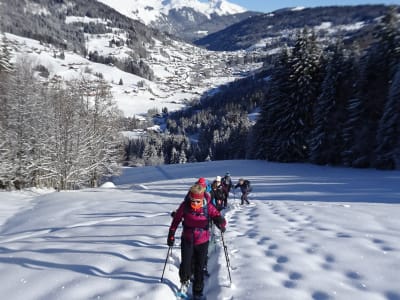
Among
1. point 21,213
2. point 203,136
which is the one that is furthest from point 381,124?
point 203,136

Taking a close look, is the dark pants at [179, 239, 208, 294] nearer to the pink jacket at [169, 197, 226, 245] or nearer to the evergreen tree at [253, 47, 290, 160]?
the pink jacket at [169, 197, 226, 245]

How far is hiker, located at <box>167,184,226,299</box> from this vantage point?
5.80 m

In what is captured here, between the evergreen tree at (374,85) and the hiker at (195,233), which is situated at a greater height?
the evergreen tree at (374,85)

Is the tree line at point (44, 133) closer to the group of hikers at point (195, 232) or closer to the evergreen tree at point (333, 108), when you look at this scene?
the evergreen tree at point (333, 108)

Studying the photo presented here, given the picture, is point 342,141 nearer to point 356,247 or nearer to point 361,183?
point 361,183

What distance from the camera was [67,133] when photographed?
27.1 metres

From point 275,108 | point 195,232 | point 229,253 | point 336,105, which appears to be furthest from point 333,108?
point 195,232

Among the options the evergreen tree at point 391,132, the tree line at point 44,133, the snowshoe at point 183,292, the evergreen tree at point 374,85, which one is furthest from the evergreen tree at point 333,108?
the snowshoe at point 183,292

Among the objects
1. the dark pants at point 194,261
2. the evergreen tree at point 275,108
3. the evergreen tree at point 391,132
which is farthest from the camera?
the evergreen tree at point 275,108

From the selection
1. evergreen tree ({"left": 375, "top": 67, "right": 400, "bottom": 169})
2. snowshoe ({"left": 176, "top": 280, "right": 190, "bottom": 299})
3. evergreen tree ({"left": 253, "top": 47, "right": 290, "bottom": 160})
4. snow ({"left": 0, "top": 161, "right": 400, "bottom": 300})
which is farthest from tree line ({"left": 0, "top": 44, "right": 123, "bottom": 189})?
evergreen tree ({"left": 375, "top": 67, "right": 400, "bottom": 169})

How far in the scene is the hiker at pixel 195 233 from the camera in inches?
228

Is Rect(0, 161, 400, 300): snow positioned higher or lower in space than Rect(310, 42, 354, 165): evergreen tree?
lower

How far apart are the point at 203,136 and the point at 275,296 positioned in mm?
130095

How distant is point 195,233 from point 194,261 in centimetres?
59
